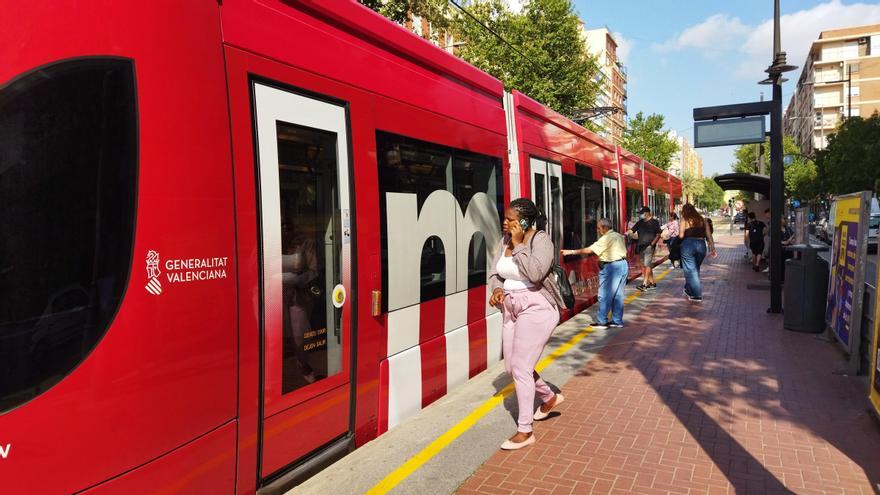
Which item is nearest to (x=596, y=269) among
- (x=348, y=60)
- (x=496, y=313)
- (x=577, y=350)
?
(x=577, y=350)

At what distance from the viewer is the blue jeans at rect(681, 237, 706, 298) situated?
10602 millimetres

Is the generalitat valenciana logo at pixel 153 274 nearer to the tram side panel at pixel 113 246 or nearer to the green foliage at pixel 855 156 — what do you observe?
the tram side panel at pixel 113 246

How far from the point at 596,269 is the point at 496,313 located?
487 cm

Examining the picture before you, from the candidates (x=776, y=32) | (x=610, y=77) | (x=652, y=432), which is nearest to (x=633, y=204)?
(x=776, y=32)

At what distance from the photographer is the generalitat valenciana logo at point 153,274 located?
2359 mm

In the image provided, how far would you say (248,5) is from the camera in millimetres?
3004

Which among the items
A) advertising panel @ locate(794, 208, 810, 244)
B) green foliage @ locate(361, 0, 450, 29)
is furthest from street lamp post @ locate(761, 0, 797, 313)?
green foliage @ locate(361, 0, 450, 29)

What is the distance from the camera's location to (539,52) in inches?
1084

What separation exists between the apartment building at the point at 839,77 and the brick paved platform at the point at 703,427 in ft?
277

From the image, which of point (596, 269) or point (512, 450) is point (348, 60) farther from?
point (596, 269)

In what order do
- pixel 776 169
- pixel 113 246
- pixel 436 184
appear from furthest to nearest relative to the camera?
1. pixel 776 169
2. pixel 436 184
3. pixel 113 246

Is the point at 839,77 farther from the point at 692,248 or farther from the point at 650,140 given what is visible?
the point at 692,248

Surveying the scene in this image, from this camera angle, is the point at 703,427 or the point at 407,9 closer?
the point at 703,427

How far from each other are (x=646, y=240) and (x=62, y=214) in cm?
1182
